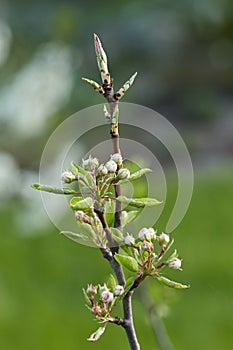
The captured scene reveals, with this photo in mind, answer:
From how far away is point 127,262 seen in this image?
0.42 metres

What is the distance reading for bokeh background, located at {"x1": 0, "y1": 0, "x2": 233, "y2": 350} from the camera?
2340 millimetres

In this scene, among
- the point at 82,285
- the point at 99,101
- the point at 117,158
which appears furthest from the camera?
the point at 99,101

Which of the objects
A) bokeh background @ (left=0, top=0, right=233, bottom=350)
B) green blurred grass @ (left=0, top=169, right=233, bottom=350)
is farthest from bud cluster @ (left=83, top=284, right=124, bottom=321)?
green blurred grass @ (left=0, top=169, right=233, bottom=350)

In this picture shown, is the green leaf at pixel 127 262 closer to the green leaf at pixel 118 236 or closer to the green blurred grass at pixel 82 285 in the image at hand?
the green leaf at pixel 118 236

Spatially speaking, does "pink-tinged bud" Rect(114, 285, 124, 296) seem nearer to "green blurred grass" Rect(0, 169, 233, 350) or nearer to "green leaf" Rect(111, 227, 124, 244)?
"green leaf" Rect(111, 227, 124, 244)

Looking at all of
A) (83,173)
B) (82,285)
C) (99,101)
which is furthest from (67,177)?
(99,101)

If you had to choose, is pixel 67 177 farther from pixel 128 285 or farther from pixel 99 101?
pixel 99 101

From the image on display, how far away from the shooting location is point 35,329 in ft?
9.06

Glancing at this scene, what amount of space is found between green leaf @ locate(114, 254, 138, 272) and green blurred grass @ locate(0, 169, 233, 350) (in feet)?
5.51

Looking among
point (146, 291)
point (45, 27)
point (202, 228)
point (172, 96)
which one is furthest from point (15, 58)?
point (172, 96)

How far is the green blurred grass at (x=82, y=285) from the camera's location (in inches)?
102

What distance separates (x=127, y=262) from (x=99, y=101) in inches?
135

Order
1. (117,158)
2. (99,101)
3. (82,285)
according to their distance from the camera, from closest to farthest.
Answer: (117,158) < (82,285) < (99,101)

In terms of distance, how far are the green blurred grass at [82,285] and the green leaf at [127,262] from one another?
5.51 ft
